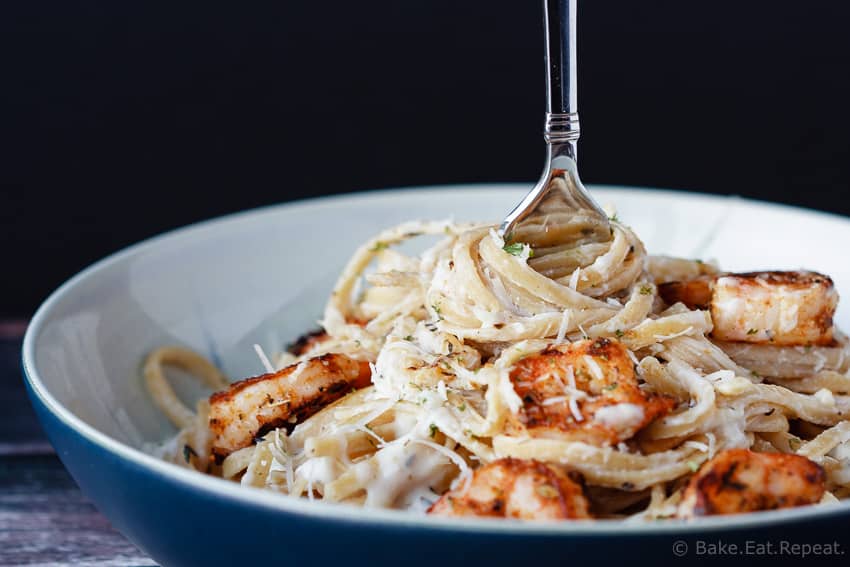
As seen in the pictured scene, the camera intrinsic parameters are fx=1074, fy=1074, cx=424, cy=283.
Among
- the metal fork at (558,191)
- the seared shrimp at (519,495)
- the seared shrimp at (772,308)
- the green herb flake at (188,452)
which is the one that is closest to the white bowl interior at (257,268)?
the green herb flake at (188,452)

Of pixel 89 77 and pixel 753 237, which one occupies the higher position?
pixel 89 77

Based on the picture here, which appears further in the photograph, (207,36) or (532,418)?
(207,36)

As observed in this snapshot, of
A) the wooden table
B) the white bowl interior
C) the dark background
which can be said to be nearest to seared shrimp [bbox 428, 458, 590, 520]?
the wooden table

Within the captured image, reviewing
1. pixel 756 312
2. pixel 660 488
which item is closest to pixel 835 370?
pixel 756 312

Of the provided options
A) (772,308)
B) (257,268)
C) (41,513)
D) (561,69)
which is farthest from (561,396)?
(257,268)

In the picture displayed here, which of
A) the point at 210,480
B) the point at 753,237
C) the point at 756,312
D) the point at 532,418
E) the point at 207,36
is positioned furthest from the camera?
the point at 207,36

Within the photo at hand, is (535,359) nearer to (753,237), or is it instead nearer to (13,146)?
(753,237)
